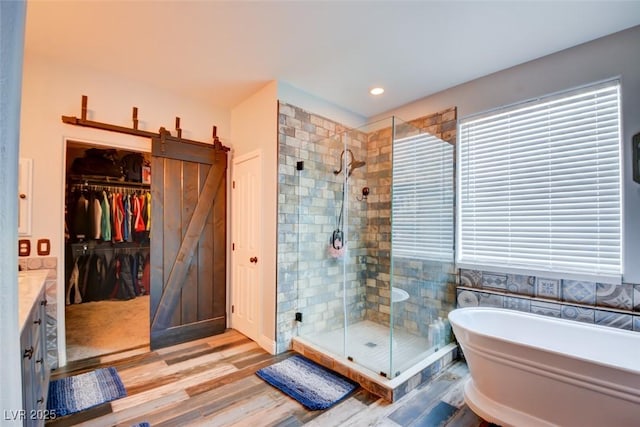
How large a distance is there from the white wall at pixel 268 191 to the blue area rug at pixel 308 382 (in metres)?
0.36

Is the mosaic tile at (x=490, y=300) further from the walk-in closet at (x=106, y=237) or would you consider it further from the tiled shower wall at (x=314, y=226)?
the walk-in closet at (x=106, y=237)

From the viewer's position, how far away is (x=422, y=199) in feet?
9.84

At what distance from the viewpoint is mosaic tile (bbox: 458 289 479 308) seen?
2838 millimetres

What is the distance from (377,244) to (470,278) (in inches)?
38.4

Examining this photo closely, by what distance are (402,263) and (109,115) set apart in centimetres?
325

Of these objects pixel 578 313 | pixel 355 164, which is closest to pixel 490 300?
pixel 578 313

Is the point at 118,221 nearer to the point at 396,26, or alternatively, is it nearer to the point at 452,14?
the point at 396,26

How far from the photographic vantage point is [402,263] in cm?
281

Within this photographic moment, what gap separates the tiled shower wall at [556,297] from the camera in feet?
6.92

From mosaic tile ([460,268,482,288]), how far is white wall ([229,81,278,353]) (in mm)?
1936

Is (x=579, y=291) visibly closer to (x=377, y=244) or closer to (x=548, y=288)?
(x=548, y=288)

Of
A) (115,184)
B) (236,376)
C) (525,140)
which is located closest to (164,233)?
(236,376)

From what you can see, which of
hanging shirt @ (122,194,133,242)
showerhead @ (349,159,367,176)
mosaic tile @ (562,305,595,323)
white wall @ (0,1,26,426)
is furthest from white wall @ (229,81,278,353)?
hanging shirt @ (122,194,133,242)

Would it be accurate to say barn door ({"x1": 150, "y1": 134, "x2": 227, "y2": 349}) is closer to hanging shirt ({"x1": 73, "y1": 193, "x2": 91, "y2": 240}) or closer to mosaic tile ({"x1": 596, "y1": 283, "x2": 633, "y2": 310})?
hanging shirt ({"x1": 73, "y1": 193, "x2": 91, "y2": 240})
